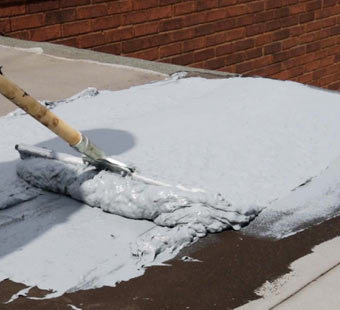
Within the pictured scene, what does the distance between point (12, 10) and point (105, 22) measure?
0.75 meters

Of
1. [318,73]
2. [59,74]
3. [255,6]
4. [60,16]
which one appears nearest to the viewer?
[59,74]

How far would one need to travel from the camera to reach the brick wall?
5.66 m

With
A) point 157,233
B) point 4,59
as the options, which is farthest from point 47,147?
point 4,59

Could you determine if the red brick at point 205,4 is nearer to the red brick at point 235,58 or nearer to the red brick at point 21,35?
the red brick at point 235,58

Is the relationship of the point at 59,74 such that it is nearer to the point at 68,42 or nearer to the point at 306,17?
the point at 68,42

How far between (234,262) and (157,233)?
307 millimetres

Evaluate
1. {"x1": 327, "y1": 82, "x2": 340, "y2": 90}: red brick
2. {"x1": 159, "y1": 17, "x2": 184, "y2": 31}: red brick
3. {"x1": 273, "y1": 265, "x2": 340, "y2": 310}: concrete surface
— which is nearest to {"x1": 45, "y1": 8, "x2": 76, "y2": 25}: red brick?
{"x1": 159, "y1": 17, "x2": 184, "y2": 31}: red brick

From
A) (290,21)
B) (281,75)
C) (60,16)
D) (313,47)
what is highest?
(60,16)

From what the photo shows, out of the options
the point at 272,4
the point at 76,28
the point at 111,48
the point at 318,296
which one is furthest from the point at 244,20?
the point at 318,296

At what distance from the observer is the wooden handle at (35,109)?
271 cm

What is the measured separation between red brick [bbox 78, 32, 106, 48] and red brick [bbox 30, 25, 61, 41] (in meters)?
0.19

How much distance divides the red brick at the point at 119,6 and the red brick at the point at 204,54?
81cm

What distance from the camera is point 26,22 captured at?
553 cm

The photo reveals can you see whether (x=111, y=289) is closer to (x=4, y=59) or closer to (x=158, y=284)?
(x=158, y=284)
